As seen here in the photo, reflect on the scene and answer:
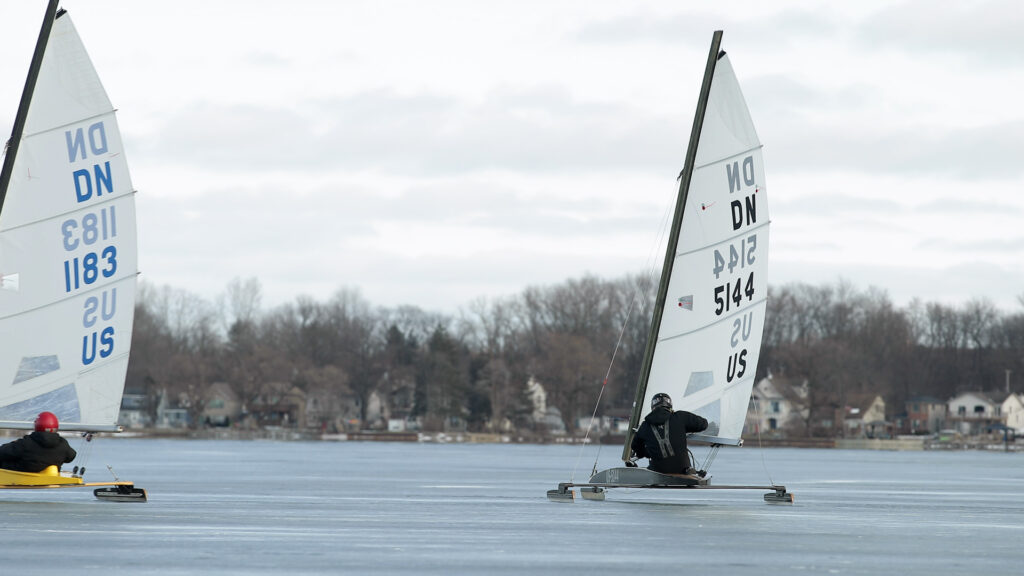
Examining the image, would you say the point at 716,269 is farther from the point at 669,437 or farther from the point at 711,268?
the point at 669,437

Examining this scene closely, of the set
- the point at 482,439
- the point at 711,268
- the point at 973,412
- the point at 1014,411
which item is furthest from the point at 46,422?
the point at 1014,411

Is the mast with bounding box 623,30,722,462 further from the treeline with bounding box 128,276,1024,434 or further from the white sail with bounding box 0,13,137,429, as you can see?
the treeline with bounding box 128,276,1024,434

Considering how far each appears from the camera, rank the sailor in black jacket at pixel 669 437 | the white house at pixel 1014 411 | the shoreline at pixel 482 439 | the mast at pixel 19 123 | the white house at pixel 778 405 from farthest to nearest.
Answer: the white house at pixel 1014 411 < the white house at pixel 778 405 < the shoreline at pixel 482 439 < the sailor in black jacket at pixel 669 437 < the mast at pixel 19 123

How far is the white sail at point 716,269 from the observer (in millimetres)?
23047

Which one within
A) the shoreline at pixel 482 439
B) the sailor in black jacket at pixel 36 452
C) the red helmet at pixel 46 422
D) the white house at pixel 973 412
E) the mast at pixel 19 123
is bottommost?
the sailor in black jacket at pixel 36 452

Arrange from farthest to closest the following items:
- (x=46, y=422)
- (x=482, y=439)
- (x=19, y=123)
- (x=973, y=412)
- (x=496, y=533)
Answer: (x=973, y=412) → (x=482, y=439) → (x=19, y=123) → (x=46, y=422) → (x=496, y=533)

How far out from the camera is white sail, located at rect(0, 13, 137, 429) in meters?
20.8

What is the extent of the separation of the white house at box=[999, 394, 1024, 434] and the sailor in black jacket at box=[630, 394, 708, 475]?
132221 millimetres

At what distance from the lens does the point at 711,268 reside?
76.0 ft

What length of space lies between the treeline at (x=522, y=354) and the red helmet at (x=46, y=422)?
10034 centimetres

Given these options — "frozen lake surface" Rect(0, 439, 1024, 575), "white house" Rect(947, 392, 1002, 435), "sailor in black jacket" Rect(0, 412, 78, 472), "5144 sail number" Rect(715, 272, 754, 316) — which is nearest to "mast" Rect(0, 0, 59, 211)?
"sailor in black jacket" Rect(0, 412, 78, 472)

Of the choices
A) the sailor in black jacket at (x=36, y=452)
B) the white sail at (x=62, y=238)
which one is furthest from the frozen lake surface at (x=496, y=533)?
the white sail at (x=62, y=238)

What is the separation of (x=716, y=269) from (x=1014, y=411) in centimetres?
13390

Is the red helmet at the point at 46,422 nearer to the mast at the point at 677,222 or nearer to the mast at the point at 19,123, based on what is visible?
the mast at the point at 19,123
